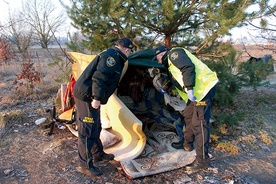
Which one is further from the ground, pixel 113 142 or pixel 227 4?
pixel 227 4

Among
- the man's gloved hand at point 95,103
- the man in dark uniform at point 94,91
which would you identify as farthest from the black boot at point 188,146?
the man's gloved hand at point 95,103

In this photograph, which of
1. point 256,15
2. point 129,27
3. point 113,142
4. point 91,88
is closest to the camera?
point 91,88

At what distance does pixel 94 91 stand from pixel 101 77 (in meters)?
0.18

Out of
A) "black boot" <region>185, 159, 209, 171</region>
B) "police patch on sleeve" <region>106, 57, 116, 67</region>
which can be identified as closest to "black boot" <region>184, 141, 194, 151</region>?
"black boot" <region>185, 159, 209, 171</region>

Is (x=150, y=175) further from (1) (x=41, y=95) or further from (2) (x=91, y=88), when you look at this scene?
(1) (x=41, y=95)

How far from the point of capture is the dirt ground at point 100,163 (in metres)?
3.18

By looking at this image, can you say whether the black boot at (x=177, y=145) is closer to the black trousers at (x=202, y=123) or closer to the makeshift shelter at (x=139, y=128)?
the makeshift shelter at (x=139, y=128)

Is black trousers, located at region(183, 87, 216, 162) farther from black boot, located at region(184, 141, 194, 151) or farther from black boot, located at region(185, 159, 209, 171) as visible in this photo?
black boot, located at region(184, 141, 194, 151)

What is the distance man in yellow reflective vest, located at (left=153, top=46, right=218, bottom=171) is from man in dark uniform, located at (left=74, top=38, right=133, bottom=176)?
2.18ft

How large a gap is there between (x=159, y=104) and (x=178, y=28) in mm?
1641

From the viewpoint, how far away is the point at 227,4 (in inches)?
172

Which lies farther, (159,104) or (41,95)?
(41,95)

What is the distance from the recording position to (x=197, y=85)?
3301 millimetres

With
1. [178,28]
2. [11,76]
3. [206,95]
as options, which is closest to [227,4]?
[178,28]
